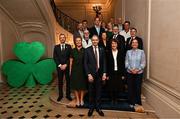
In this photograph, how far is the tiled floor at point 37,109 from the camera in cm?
423

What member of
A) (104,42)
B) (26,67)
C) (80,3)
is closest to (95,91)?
(104,42)

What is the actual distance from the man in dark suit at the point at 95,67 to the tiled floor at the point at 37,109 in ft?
1.23

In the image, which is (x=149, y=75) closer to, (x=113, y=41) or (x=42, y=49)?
(x=113, y=41)

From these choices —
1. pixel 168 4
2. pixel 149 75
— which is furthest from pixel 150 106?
pixel 168 4

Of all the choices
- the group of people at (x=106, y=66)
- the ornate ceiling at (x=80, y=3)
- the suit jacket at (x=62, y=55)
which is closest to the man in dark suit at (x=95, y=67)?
the group of people at (x=106, y=66)

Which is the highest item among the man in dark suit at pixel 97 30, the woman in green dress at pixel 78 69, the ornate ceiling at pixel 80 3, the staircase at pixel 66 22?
the ornate ceiling at pixel 80 3

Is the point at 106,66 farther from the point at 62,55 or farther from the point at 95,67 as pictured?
the point at 62,55

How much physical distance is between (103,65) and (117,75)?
1.38ft

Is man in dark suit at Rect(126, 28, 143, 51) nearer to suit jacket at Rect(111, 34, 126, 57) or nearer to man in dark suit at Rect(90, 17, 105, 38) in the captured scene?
suit jacket at Rect(111, 34, 126, 57)

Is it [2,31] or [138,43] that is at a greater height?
[2,31]

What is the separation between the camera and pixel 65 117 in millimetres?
4219

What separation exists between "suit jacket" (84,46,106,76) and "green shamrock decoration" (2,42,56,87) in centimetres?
315

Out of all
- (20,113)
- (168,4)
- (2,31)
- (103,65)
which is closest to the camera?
(168,4)

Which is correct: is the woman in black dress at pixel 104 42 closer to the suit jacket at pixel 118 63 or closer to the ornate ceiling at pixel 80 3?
the suit jacket at pixel 118 63
